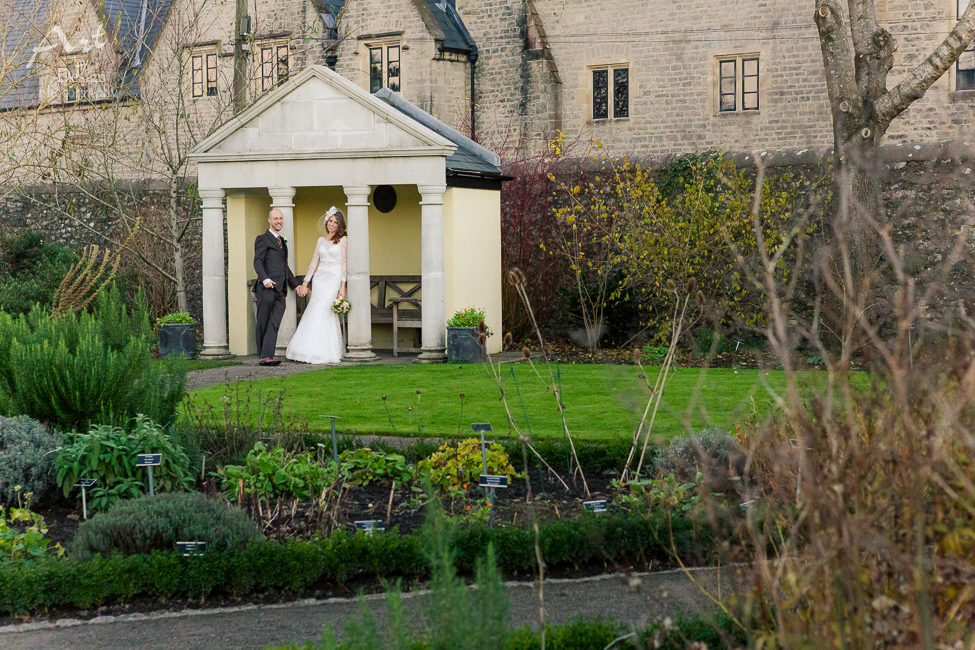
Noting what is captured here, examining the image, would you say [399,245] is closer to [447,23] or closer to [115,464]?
[115,464]

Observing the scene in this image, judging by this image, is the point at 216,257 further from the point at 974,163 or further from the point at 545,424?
the point at 974,163

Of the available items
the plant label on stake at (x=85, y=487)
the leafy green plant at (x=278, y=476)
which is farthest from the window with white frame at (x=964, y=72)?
the plant label on stake at (x=85, y=487)

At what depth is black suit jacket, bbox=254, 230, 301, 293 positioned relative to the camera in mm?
13406

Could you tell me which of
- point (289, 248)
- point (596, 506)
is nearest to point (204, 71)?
point (289, 248)

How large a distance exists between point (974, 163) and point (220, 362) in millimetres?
10619

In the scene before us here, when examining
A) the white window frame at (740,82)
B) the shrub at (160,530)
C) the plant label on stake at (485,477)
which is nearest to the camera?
the shrub at (160,530)

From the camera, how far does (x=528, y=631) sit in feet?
12.3

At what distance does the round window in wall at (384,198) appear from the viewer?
15.6 metres

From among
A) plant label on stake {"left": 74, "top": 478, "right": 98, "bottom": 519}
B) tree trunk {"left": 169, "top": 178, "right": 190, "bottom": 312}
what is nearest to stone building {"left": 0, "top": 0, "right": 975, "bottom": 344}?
tree trunk {"left": 169, "top": 178, "right": 190, "bottom": 312}

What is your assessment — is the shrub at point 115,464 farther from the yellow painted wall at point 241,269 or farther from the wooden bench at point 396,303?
the yellow painted wall at point 241,269

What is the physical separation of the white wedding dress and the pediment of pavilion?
1300 mm

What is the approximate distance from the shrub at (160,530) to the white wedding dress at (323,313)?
8.76m

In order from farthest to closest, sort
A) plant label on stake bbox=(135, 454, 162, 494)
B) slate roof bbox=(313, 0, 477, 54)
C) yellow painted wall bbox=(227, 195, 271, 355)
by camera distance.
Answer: slate roof bbox=(313, 0, 477, 54)
yellow painted wall bbox=(227, 195, 271, 355)
plant label on stake bbox=(135, 454, 162, 494)

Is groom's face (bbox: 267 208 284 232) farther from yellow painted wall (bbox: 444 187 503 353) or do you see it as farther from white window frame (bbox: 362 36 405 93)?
white window frame (bbox: 362 36 405 93)
